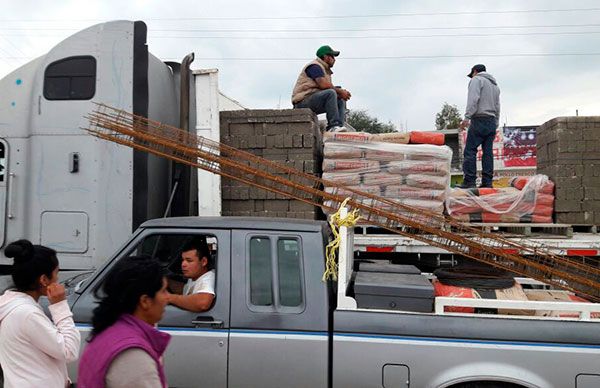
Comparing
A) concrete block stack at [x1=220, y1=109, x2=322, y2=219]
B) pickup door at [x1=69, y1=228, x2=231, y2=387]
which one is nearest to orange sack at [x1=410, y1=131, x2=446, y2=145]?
concrete block stack at [x1=220, y1=109, x2=322, y2=219]

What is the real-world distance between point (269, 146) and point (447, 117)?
5022 cm

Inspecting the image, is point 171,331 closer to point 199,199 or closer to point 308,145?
point 199,199

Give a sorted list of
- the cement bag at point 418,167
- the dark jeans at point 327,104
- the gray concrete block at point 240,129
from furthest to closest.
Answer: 1. the dark jeans at point 327,104
2. the gray concrete block at point 240,129
3. the cement bag at point 418,167

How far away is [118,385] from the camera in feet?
5.56

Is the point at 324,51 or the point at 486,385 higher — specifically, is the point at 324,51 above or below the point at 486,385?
above

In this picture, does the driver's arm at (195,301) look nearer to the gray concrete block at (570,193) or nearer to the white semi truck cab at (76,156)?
the white semi truck cab at (76,156)

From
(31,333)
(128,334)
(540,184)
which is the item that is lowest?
→ (31,333)

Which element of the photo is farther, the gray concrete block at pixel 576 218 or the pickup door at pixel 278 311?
the gray concrete block at pixel 576 218

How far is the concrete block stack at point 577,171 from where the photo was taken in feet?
17.0

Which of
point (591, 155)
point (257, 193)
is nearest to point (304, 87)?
point (257, 193)

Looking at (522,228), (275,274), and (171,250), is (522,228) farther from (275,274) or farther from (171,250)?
(171,250)

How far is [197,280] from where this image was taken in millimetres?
3406

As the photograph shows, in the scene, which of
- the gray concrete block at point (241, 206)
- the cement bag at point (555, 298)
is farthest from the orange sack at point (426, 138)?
the cement bag at point (555, 298)

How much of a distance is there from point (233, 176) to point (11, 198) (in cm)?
234
